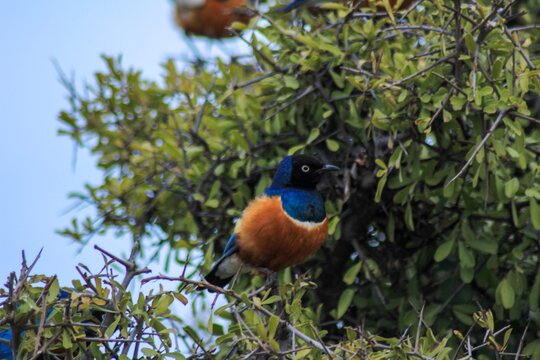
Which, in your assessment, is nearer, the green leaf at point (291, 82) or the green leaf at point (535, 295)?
the green leaf at point (535, 295)

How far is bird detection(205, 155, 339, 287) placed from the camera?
3.63 meters

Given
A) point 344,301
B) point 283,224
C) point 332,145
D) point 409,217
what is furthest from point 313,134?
point 344,301

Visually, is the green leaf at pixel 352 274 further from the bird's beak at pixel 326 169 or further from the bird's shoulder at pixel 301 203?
the bird's beak at pixel 326 169

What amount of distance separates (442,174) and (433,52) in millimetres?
415

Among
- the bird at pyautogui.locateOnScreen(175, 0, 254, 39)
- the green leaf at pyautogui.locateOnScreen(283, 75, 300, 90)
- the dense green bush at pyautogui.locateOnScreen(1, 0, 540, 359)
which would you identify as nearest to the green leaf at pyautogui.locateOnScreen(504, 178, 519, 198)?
the dense green bush at pyautogui.locateOnScreen(1, 0, 540, 359)

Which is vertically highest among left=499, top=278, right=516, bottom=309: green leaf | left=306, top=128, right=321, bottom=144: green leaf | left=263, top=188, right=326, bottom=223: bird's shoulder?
left=306, top=128, right=321, bottom=144: green leaf

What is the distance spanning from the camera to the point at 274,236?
145 inches

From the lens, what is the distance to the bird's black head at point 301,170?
373 centimetres

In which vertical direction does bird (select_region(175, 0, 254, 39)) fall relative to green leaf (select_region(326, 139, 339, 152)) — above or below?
above

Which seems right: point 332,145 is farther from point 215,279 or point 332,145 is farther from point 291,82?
point 215,279

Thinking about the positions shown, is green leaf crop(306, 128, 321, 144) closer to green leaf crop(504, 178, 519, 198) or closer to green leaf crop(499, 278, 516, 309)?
green leaf crop(504, 178, 519, 198)

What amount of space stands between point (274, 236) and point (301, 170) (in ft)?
0.84

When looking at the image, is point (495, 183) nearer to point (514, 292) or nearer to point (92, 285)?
point (514, 292)

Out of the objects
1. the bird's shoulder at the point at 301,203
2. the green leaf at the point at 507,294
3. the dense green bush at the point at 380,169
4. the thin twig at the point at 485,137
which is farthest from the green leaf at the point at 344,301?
the thin twig at the point at 485,137
